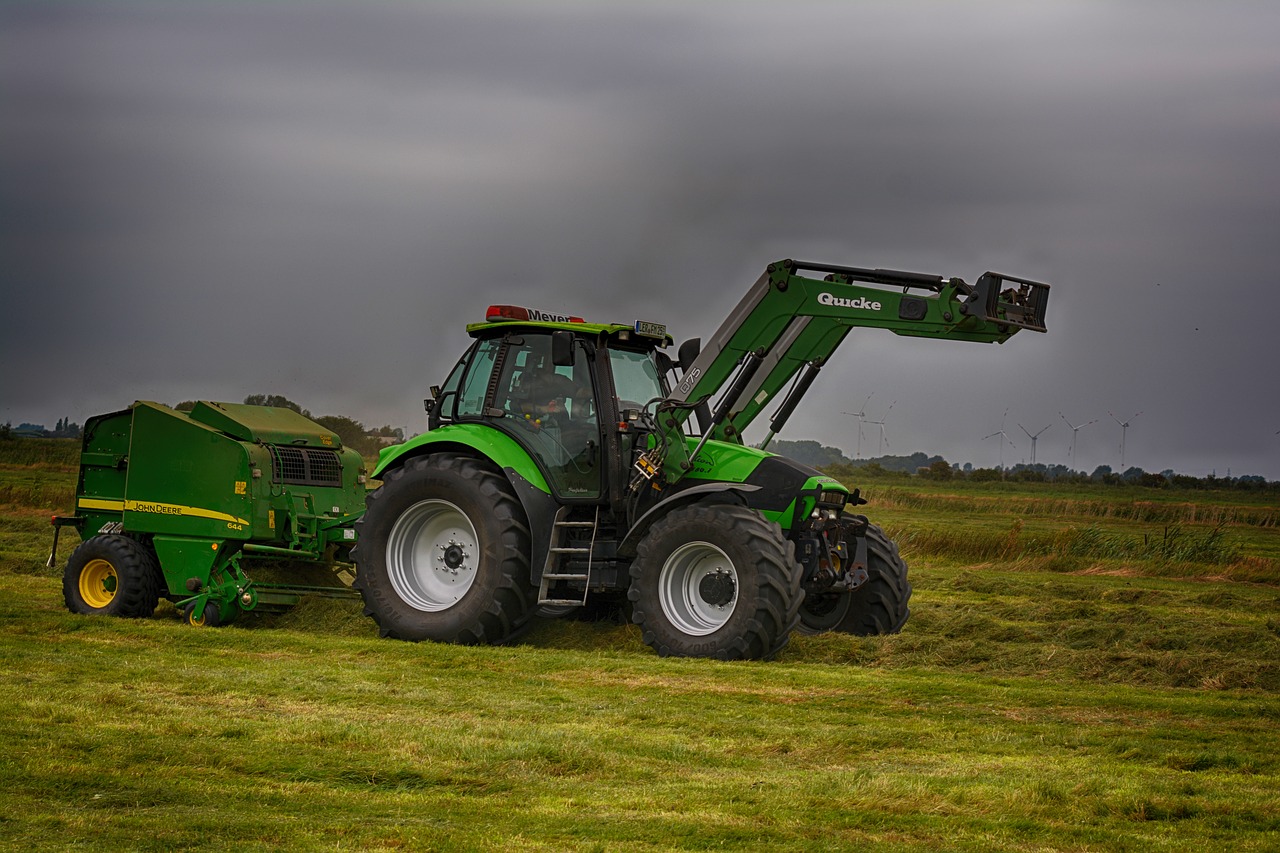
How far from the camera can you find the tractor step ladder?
12.0 metres

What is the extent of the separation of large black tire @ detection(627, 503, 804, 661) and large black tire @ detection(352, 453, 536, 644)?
3.87 feet

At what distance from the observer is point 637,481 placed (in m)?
12.2

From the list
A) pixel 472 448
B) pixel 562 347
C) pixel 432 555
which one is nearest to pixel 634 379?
pixel 562 347

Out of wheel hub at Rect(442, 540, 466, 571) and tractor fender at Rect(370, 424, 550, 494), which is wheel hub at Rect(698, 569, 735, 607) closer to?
tractor fender at Rect(370, 424, 550, 494)

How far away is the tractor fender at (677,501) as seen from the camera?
1180 centimetres

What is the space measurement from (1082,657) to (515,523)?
4.77 meters

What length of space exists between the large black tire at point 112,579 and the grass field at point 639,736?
0.51 m

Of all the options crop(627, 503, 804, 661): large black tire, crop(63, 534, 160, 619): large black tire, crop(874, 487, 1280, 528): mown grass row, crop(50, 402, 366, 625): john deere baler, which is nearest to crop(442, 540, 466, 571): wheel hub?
crop(50, 402, 366, 625): john deere baler

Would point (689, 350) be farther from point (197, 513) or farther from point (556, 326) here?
point (197, 513)

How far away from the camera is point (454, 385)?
519 inches

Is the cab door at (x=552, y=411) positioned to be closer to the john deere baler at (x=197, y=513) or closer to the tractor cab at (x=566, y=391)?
the tractor cab at (x=566, y=391)

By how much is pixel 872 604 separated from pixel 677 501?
86.5 inches

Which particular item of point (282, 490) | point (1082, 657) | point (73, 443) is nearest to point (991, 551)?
point (1082, 657)

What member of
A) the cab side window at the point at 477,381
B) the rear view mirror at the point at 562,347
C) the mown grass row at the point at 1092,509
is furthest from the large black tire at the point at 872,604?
the mown grass row at the point at 1092,509
